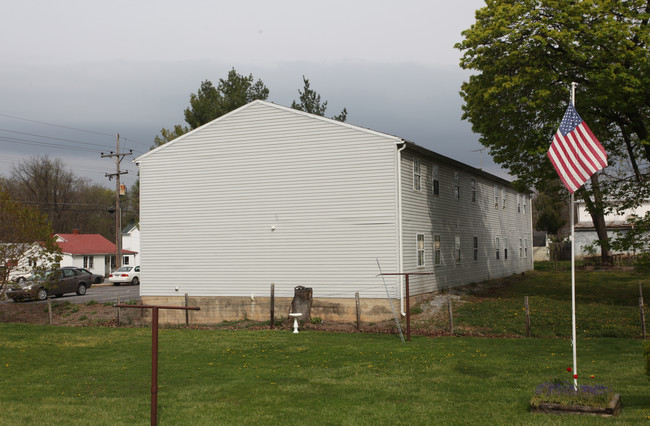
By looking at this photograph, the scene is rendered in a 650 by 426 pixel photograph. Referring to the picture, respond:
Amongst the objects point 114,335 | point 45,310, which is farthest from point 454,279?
point 45,310

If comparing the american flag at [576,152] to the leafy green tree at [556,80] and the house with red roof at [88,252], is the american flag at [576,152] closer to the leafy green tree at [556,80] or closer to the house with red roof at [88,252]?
the leafy green tree at [556,80]

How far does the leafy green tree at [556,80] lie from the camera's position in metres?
22.2

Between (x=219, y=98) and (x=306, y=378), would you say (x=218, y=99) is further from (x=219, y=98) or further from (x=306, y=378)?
(x=306, y=378)

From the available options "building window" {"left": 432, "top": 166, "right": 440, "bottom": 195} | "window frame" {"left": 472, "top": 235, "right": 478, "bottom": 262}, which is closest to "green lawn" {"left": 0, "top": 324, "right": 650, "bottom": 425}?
"building window" {"left": 432, "top": 166, "right": 440, "bottom": 195}

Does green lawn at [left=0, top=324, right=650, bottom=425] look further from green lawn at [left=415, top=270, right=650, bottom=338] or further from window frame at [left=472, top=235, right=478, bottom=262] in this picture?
window frame at [left=472, top=235, right=478, bottom=262]

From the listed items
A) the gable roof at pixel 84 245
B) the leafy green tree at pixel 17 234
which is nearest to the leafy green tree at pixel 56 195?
the gable roof at pixel 84 245

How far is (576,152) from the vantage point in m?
10.8

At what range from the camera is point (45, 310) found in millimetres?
29859

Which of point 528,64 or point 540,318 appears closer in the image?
point 540,318

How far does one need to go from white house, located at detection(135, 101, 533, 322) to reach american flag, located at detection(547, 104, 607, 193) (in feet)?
41.1

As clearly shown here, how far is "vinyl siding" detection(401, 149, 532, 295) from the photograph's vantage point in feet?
82.0

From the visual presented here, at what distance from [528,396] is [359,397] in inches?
113

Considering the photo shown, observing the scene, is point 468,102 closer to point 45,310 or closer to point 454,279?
point 454,279

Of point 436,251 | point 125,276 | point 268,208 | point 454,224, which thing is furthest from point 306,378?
point 125,276
